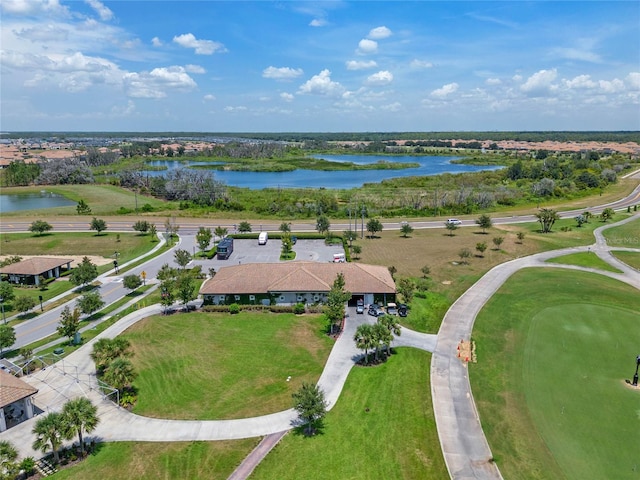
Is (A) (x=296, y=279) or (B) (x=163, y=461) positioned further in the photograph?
(A) (x=296, y=279)

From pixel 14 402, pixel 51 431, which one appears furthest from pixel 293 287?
pixel 51 431

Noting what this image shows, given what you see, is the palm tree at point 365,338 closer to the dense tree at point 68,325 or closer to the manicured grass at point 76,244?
the dense tree at point 68,325

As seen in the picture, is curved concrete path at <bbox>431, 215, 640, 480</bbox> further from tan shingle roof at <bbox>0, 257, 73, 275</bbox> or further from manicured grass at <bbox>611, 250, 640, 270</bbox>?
tan shingle roof at <bbox>0, 257, 73, 275</bbox>

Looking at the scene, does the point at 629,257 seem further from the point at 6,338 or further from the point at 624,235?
the point at 6,338

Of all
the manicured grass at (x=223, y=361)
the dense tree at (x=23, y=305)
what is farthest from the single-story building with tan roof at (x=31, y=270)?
the manicured grass at (x=223, y=361)

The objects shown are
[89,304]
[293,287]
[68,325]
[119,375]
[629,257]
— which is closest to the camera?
[119,375]

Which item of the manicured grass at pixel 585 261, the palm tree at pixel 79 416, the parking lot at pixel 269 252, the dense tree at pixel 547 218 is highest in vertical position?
the dense tree at pixel 547 218

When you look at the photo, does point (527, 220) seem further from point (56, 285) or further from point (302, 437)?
point (56, 285)
